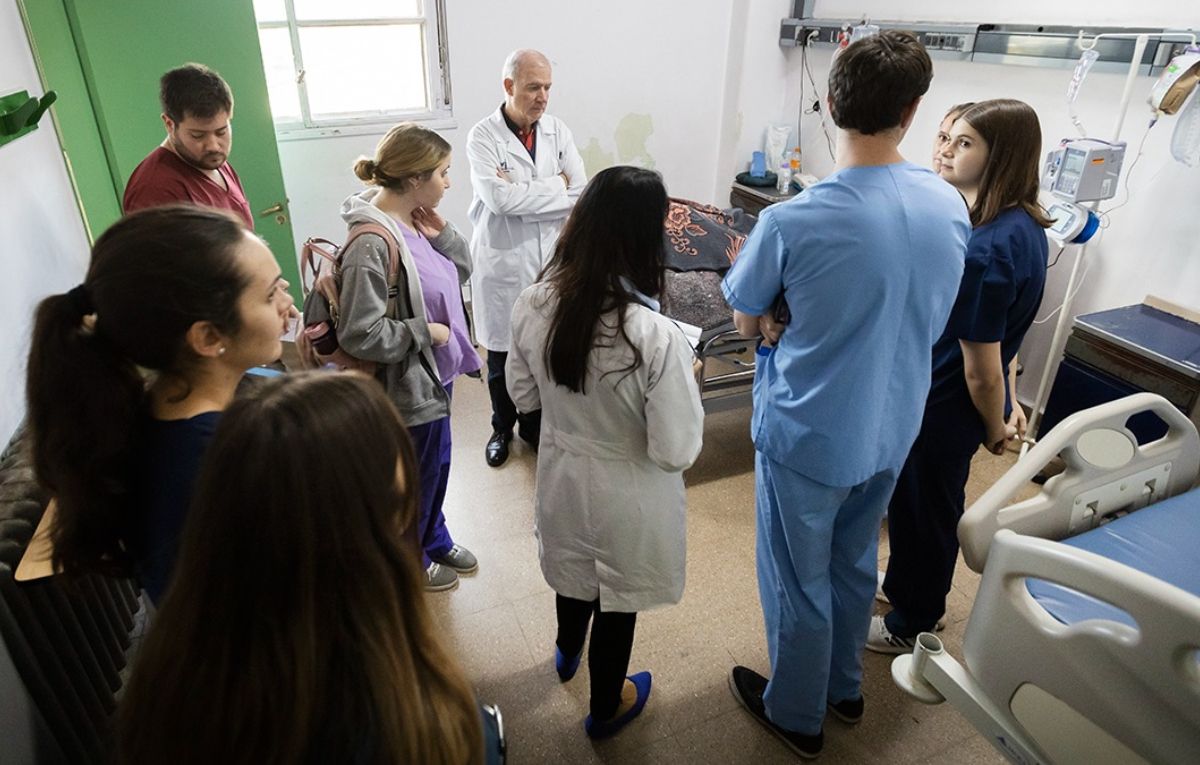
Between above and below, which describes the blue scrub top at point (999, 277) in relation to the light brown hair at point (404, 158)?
below

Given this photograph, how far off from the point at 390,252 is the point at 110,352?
0.81 meters

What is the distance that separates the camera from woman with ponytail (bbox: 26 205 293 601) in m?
0.96

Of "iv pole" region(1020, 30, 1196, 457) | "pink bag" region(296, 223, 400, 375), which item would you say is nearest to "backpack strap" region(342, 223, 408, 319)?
"pink bag" region(296, 223, 400, 375)

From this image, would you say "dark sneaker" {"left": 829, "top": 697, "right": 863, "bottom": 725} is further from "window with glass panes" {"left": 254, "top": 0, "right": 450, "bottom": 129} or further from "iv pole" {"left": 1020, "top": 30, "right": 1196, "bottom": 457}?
"window with glass panes" {"left": 254, "top": 0, "right": 450, "bottom": 129}

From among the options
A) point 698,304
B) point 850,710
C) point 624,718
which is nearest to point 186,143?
point 698,304

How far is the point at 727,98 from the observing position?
4.55 meters

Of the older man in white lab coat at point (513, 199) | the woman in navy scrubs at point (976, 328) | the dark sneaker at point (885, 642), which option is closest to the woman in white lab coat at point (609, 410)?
the woman in navy scrubs at point (976, 328)

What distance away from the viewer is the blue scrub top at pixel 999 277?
1627mm

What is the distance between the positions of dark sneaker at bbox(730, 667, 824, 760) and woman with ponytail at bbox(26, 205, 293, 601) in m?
1.47

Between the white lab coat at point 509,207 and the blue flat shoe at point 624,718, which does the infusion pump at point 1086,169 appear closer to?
the white lab coat at point 509,207

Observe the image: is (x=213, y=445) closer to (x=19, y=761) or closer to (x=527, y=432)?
(x=19, y=761)

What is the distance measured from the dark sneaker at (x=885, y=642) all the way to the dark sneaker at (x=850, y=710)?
0.28m

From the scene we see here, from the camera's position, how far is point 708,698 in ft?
6.50

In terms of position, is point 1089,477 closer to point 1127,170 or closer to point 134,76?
point 1127,170
